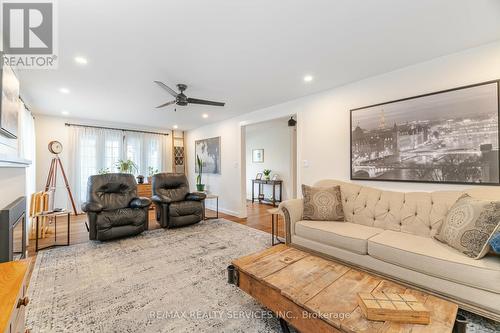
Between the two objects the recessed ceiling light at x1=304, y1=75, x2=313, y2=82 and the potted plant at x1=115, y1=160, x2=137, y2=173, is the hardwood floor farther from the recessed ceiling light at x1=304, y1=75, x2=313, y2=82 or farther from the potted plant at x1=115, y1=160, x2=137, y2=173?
the recessed ceiling light at x1=304, y1=75, x2=313, y2=82

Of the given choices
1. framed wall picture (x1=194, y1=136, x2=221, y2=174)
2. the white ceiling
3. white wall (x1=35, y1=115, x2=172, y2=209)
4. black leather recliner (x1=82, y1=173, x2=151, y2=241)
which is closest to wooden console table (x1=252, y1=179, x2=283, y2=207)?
framed wall picture (x1=194, y1=136, x2=221, y2=174)

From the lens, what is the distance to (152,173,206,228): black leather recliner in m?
3.90

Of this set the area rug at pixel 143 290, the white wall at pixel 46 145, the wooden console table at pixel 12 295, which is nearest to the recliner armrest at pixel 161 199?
the area rug at pixel 143 290

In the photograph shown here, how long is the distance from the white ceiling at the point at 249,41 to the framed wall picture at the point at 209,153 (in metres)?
2.39

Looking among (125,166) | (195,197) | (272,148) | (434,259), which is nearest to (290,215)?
(434,259)

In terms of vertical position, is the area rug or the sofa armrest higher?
the sofa armrest

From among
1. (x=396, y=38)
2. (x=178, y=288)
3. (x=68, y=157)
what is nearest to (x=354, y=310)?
(x=178, y=288)

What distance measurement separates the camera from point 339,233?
2271 mm

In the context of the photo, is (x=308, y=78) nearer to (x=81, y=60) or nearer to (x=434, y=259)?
(x=434, y=259)

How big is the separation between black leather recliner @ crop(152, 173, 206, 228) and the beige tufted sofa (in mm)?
2026

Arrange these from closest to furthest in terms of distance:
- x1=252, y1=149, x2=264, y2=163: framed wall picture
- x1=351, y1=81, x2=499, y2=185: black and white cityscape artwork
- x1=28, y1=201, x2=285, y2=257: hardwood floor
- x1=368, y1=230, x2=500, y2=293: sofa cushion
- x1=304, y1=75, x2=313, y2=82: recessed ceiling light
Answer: x1=368, y1=230, x2=500, y2=293: sofa cushion, x1=351, y1=81, x2=499, y2=185: black and white cityscape artwork, x1=304, y1=75, x2=313, y2=82: recessed ceiling light, x1=28, y1=201, x2=285, y2=257: hardwood floor, x1=252, y1=149, x2=264, y2=163: framed wall picture

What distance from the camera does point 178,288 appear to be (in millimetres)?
2051

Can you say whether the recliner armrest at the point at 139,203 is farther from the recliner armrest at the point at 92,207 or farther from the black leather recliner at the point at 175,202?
the recliner armrest at the point at 92,207

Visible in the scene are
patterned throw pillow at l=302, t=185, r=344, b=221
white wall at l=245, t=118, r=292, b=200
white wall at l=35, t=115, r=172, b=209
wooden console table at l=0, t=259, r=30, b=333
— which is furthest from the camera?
white wall at l=245, t=118, r=292, b=200
